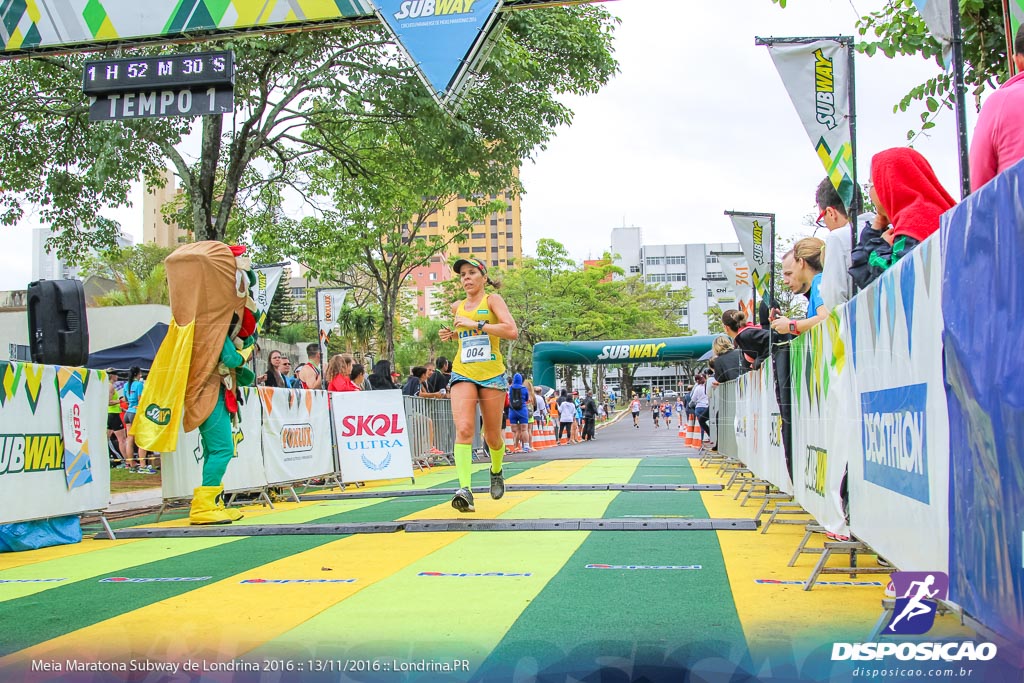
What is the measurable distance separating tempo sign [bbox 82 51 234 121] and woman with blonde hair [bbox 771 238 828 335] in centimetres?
516

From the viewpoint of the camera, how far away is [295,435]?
1092 cm

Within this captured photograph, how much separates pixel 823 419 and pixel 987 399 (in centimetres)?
258

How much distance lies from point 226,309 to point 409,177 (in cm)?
1180

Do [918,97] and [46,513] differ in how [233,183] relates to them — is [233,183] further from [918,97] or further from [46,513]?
[918,97]

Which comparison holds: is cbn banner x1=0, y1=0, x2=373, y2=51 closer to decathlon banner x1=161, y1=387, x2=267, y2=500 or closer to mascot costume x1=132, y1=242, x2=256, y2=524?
mascot costume x1=132, y1=242, x2=256, y2=524

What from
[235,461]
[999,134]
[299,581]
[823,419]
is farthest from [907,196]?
[235,461]

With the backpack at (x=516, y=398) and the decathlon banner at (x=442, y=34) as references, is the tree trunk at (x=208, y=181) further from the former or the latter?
the backpack at (x=516, y=398)

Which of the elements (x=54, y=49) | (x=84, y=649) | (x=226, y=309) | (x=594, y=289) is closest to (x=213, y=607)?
(x=84, y=649)

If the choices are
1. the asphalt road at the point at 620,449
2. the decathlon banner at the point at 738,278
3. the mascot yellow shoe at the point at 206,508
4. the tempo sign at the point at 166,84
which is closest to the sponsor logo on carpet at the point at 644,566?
the mascot yellow shoe at the point at 206,508

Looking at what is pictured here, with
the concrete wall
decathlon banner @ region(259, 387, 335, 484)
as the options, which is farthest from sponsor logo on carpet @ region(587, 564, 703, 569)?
the concrete wall

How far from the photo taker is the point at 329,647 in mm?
3158

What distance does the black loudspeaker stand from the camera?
6.89 meters

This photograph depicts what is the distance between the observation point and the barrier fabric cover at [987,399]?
248cm

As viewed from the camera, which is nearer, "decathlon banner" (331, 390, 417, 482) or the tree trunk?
"decathlon banner" (331, 390, 417, 482)
